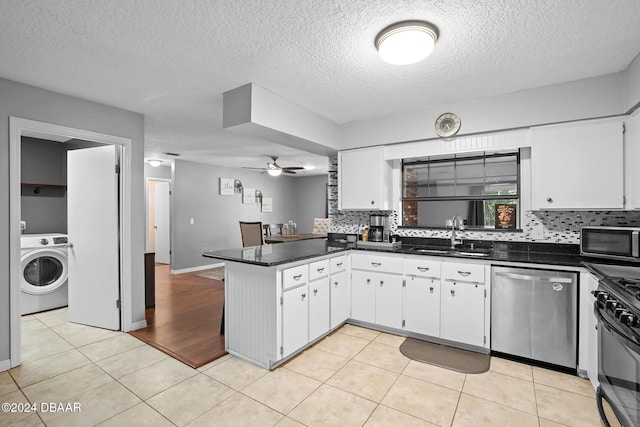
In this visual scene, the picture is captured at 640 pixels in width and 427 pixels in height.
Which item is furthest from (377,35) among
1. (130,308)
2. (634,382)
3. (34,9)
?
(130,308)

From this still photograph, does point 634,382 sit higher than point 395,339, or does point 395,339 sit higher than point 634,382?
point 634,382

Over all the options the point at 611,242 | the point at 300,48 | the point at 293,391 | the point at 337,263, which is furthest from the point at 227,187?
the point at 611,242

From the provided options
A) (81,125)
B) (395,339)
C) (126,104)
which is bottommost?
(395,339)

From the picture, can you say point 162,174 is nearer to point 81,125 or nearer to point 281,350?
point 81,125

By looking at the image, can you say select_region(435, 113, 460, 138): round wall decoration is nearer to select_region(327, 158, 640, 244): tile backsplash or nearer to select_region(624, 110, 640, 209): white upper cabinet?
select_region(327, 158, 640, 244): tile backsplash

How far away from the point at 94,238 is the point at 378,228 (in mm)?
3206

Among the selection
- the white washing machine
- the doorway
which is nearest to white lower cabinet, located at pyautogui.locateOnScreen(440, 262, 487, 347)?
the white washing machine

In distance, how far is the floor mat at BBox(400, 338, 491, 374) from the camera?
250cm

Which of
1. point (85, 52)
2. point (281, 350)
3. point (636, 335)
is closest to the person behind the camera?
point (636, 335)

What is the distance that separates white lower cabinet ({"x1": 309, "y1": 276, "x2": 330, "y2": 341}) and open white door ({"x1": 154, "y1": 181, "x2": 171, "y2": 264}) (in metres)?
5.65

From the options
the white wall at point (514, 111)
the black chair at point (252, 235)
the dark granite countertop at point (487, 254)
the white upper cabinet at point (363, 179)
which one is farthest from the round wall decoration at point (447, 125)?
the black chair at point (252, 235)

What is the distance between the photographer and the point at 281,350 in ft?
8.13

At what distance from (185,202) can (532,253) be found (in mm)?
5987

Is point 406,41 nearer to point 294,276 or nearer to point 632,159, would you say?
point 294,276
